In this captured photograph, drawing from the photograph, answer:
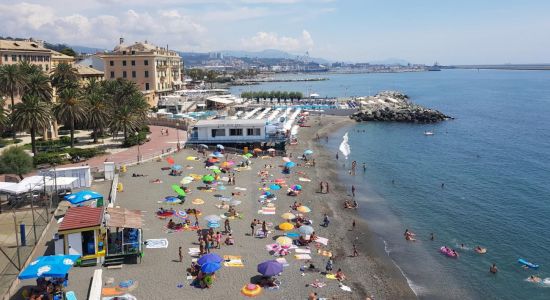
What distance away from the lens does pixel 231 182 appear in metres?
41.6

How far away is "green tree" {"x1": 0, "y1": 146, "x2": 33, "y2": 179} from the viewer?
36.2 meters

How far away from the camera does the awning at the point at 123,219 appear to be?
23367mm

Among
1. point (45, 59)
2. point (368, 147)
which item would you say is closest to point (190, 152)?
point (368, 147)

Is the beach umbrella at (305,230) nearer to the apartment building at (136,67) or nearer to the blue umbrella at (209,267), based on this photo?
the blue umbrella at (209,267)

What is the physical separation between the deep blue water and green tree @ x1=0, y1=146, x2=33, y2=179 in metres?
28.7

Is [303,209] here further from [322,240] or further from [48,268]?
[48,268]

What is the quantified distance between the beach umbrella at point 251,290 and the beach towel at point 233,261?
8.42 feet

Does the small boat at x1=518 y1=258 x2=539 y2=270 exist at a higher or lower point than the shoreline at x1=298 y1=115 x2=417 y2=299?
lower

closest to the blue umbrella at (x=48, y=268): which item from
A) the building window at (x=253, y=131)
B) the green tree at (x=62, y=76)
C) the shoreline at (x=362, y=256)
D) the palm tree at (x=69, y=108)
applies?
the shoreline at (x=362, y=256)

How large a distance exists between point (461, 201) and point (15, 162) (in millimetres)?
39188

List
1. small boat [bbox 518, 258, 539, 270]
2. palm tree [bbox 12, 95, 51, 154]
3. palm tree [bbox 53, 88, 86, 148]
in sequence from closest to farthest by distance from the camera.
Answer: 1. small boat [bbox 518, 258, 539, 270]
2. palm tree [bbox 12, 95, 51, 154]
3. palm tree [bbox 53, 88, 86, 148]

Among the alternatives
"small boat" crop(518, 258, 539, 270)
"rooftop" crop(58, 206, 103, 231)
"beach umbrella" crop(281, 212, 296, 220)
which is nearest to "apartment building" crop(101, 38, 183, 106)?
"beach umbrella" crop(281, 212, 296, 220)

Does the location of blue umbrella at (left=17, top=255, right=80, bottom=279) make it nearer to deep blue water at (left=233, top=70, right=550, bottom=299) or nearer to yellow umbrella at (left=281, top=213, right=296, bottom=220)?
yellow umbrella at (left=281, top=213, right=296, bottom=220)

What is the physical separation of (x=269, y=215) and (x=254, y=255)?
777cm
